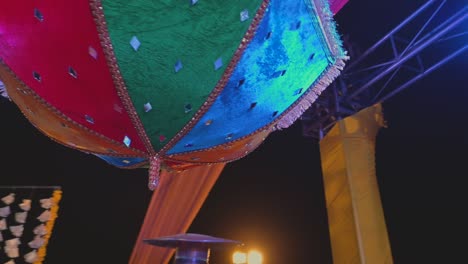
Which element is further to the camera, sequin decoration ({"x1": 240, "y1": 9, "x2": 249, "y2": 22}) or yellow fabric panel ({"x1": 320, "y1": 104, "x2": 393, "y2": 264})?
yellow fabric panel ({"x1": 320, "y1": 104, "x2": 393, "y2": 264})

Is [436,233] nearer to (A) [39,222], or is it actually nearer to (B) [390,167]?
(B) [390,167]

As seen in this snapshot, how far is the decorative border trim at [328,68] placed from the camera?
126 cm

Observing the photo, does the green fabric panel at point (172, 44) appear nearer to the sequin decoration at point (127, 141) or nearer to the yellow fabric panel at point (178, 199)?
the sequin decoration at point (127, 141)

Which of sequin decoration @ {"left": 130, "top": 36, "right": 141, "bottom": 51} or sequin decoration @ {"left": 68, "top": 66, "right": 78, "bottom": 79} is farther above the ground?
sequin decoration @ {"left": 130, "top": 36, "right": 141, "bottom": 51}

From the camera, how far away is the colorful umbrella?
3.37ft

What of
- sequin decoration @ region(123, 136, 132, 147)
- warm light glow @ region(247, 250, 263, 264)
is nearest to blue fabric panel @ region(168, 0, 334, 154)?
sequin decoration @ region(123, 136, 132, 147)

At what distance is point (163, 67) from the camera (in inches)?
43.8

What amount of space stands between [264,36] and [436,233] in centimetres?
434

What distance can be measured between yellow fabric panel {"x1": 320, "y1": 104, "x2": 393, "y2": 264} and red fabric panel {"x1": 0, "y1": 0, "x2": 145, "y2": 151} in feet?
10.3

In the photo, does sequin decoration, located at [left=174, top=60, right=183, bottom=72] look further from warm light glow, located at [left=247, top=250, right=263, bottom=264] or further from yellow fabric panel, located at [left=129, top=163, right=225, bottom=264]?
warm light glow, located at [left=247, top=250, right=263, bottom=264]


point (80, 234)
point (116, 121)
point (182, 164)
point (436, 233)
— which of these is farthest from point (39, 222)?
point (436, 233)

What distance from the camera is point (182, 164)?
5.72 ft

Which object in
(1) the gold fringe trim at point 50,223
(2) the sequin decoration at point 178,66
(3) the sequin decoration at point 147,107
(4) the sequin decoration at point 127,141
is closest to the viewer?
(2) the sequin decoration at point 178,66

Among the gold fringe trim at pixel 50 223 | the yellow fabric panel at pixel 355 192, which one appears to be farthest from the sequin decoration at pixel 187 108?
the gold fringe trim at pixel 50 223
